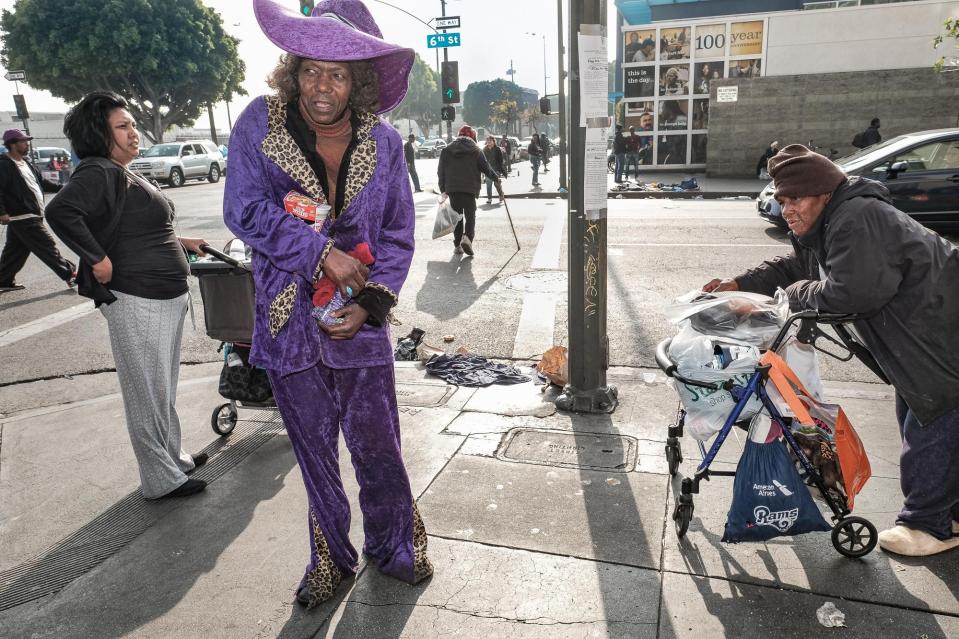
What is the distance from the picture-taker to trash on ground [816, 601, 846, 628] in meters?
2.47

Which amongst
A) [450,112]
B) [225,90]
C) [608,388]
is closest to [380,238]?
[608,388]

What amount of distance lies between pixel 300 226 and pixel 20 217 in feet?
26.3

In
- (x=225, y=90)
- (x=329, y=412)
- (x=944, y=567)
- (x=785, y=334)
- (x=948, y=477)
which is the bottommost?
(x=944, y=567)

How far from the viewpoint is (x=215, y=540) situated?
10.4ft

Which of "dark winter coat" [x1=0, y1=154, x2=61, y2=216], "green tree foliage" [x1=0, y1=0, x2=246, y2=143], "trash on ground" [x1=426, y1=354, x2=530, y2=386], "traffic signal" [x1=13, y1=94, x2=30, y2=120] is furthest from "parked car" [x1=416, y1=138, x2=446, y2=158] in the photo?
"trash on ground" [x1=426, y1=354, x2=530, y2=386]

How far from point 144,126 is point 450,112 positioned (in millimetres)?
25157

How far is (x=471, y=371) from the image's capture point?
5.33m

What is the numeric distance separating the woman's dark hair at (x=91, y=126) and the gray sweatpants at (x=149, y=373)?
0.71 metres

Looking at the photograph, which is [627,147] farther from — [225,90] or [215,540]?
[225,90]

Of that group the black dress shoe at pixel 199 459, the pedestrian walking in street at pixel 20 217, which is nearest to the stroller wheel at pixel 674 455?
the black dress shoe at pixel 199 459

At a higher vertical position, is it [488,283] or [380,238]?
[380,238]

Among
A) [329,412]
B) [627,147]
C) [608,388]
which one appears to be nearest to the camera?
[329,412]

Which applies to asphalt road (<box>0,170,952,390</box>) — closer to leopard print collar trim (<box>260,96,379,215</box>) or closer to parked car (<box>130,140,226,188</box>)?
leopard print collar trim (<box>260,96,379,215</box>)

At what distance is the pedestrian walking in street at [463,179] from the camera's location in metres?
9.79
